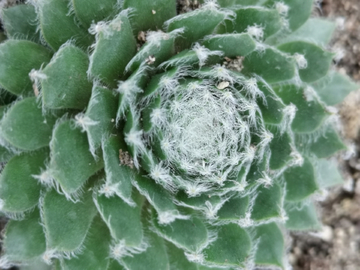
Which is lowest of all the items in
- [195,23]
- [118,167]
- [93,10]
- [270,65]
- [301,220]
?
[301,220]

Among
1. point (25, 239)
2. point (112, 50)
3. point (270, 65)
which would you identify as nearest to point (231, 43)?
point (270, 65)

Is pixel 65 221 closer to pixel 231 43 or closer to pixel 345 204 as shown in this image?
pixel 231 43

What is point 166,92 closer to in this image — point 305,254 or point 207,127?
point 207,127

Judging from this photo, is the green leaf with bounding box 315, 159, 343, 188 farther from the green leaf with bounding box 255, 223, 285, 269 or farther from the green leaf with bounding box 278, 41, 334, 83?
the green leaf with bounding box 278, 41, 334, 83

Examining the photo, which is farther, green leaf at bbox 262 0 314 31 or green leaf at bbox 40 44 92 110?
green leaf at bbox 262 0 314 31

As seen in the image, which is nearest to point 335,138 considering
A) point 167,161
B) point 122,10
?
point 167,161

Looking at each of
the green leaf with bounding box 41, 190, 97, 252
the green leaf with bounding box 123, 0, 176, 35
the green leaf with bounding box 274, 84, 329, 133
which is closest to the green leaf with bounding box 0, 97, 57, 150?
the green leaf with bounding box 41, 190, 97, 252
